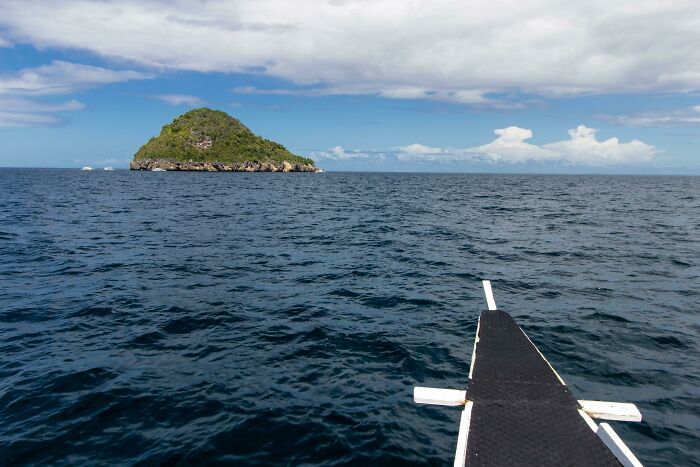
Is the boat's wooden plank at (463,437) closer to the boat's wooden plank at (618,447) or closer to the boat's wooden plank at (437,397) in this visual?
the boat's wooden plank at (437,397)

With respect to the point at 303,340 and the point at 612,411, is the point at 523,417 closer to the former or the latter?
the point at 612,411

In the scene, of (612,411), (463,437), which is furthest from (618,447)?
(463,437)

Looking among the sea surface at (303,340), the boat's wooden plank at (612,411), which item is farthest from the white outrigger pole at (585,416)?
the sea surface at (303,340)

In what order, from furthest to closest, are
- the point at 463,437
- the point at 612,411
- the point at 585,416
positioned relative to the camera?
the point at 612,411 < the point at 585,416 < the point at 463,437

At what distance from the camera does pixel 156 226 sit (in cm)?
3409

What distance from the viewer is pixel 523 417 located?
678 cm

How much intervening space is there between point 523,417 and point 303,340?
7.26 metres

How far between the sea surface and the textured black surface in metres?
1.45

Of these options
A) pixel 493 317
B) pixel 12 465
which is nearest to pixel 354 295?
pixel 493 317

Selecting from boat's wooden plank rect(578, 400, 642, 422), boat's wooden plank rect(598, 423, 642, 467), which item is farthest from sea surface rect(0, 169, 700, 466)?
boat's wooden plank rect(598, 423, 642, 467)

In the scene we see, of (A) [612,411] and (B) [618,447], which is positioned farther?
(A) [612,411]

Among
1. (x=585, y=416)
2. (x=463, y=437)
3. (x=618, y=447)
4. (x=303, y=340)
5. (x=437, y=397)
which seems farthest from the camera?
(x=303, y=340)

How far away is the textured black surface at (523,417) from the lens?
232 inches

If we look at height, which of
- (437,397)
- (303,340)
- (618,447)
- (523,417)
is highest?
(618,447)
